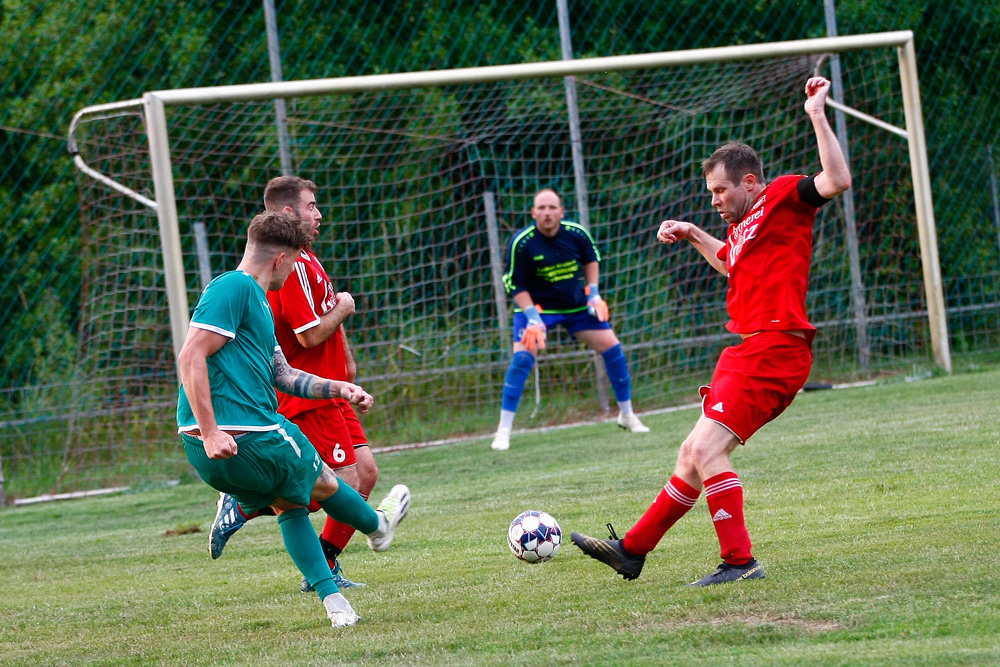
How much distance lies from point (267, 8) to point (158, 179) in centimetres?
291

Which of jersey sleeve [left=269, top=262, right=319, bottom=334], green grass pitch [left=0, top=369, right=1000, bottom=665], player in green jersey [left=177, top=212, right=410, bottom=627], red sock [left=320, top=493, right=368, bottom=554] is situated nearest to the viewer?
green grass pitch [left=0, top=369, right=1000, bottom=665]

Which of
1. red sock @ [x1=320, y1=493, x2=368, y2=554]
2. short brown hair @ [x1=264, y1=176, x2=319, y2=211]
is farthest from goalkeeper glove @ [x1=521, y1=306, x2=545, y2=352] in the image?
short brown hair @ [x1=264, y1=176, x2=319, y2=211]

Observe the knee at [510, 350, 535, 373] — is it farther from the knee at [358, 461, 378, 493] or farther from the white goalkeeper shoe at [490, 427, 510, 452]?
the knee at [358, 461, 378, 493]

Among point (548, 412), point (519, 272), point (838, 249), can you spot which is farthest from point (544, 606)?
point (838, 249)

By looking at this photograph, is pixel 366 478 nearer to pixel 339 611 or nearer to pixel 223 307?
pixel 339 611

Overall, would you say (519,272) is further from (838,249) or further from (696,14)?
(696,14)

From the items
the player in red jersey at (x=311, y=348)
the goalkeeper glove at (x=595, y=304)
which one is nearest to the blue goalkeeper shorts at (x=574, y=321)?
the goalkeeper glove at (x=595, y=304)

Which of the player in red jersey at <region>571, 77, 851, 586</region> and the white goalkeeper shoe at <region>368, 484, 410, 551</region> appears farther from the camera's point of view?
the white goalkeeper shoe at <region>368, 484, 410, 551</region>

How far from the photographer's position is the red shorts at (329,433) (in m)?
4.36

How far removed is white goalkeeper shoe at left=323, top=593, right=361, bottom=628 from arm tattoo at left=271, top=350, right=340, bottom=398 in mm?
679

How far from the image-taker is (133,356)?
30.6 feet

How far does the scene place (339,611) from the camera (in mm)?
3539

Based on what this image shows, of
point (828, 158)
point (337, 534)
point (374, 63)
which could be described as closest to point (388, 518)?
point (337, 534)

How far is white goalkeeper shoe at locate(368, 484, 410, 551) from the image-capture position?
4148 millimetres
